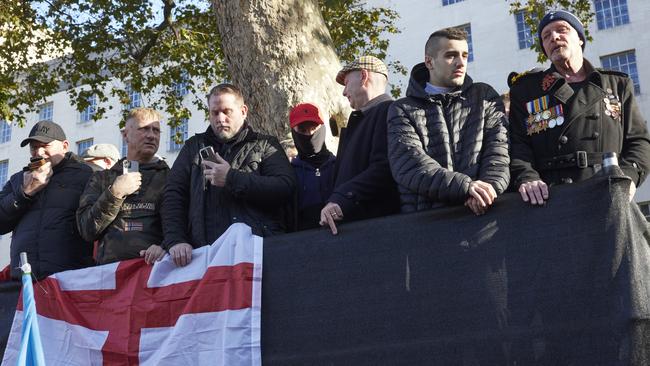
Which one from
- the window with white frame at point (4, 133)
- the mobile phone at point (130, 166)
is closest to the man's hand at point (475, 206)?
the mobile phone at point (130, 166)

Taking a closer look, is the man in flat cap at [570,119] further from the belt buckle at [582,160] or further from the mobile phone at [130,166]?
the mobile phone at [130,166]

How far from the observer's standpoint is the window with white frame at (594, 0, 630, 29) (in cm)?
2725

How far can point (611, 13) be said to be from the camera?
27516 millimetres

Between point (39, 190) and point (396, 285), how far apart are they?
2.75 metres

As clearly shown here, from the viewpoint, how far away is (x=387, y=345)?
366 cm

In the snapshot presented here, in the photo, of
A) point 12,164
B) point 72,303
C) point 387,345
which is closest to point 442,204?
point 387,345

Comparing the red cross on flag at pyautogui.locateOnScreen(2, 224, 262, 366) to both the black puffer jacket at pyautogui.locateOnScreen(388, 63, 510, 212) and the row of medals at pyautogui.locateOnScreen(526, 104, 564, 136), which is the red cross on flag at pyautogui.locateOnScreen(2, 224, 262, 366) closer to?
the black puffer jacket at pyautogui.locateOnScreen(388, 63, 510, 212)

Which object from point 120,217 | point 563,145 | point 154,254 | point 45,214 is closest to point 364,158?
point 563,145

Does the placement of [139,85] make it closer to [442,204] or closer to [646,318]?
[442,204]

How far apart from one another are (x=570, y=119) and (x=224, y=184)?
6.16 ft

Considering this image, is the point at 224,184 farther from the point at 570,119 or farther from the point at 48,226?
the point at 570,119

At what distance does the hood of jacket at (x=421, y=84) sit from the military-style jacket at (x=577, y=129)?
1.11 ft

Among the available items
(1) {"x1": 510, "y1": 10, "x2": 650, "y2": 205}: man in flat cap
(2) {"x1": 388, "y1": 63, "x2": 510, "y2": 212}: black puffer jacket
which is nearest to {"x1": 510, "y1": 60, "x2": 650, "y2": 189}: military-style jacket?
(1) {"x1": 510, "y1": 10, "x2": 650, "y2": 205}: man in flat cap

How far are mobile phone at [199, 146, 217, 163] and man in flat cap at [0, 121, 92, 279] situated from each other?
1.11 metres
